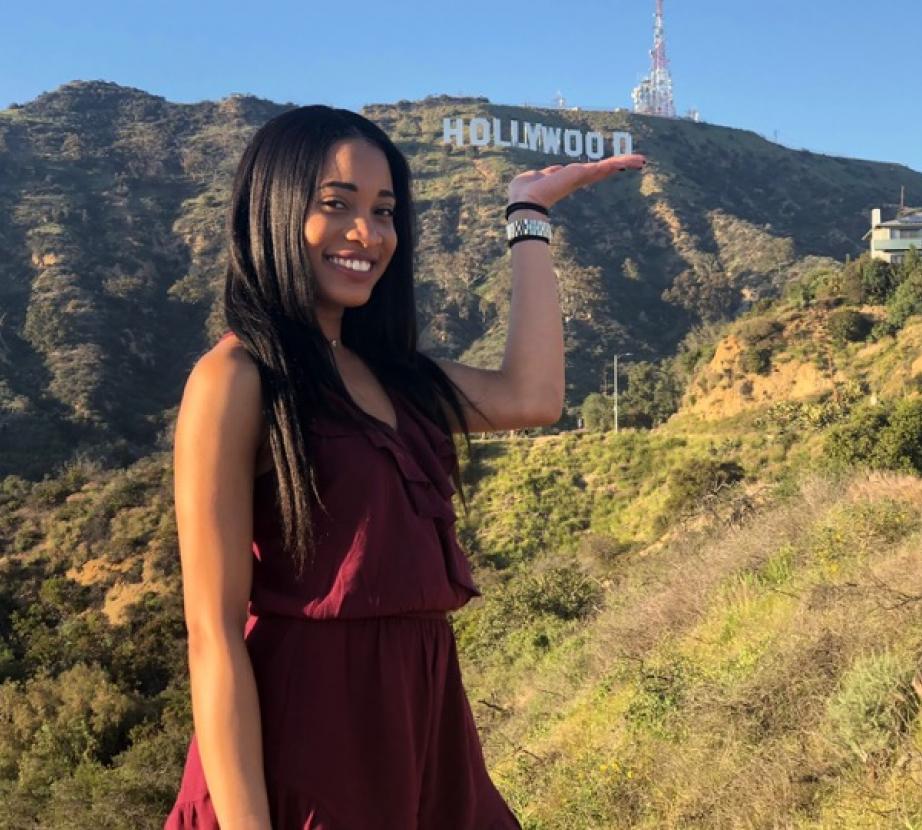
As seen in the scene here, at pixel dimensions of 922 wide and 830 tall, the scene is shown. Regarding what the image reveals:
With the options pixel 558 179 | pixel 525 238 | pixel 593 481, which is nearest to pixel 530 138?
pixel 593 481

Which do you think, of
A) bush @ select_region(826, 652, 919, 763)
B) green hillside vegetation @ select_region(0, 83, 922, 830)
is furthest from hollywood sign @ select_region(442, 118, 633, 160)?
bush @ select_region(826, 652, 919, 763)

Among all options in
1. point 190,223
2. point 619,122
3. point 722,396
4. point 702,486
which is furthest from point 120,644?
point 619,122

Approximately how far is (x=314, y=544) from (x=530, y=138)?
6724cm

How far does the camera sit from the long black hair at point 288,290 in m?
1.05

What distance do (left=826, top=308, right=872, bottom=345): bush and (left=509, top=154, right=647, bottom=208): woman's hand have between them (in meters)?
25.1

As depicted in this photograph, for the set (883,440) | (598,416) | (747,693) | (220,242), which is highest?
(220,242)

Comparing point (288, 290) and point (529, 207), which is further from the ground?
point (529, 207)

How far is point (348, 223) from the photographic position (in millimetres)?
1213

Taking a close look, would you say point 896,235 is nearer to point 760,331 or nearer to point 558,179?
point 760,331

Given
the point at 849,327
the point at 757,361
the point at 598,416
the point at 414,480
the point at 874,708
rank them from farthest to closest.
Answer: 1. the point at 598,416
2. the point at 757,361
3. the point at 849,327
4. the point at 874,708
5. the point at 414,480

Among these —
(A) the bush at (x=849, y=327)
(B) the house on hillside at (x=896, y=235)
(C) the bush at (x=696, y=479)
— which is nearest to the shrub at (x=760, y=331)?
(A) the bush at (x=849, y=327)

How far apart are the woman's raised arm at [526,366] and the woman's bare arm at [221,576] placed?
479mm

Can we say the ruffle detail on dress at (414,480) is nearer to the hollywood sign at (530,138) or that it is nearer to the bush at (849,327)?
the bush at (849,327)

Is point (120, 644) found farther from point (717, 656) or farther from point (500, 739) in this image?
point (717, 656)
